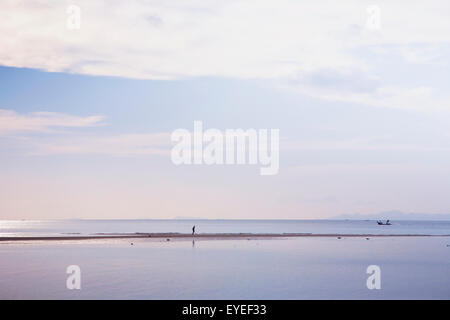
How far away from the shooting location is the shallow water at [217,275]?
30.9m

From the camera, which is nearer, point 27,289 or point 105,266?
point 27,289

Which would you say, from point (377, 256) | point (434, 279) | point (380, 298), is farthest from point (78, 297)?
point (377, 256)

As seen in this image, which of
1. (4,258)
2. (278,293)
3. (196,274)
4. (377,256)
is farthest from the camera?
(377,256)

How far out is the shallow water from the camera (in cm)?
3094

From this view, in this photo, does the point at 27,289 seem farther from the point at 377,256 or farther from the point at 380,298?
the point at 377,256

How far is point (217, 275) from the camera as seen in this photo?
37.9 metres

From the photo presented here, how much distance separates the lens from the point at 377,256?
56469 mm
